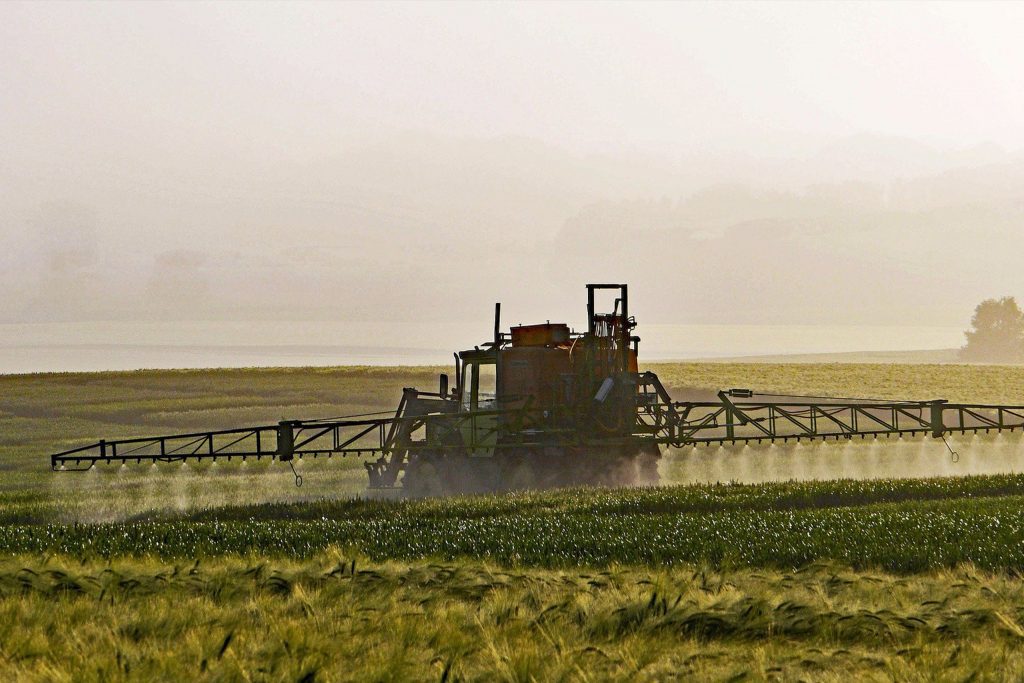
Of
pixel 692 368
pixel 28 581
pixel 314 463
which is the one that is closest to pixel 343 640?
pixel 28 581

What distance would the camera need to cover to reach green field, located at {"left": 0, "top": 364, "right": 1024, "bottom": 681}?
8.17 metres

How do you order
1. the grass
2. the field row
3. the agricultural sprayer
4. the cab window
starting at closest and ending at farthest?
1. the grass
2. the field row
3. the agricultural sprayer
4. the cab window

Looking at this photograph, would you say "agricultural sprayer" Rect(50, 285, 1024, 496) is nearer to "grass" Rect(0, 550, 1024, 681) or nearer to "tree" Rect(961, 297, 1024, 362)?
"grass" Rect(0, 550, 1024, 681)

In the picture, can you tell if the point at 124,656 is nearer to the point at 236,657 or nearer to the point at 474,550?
the point at 236,657

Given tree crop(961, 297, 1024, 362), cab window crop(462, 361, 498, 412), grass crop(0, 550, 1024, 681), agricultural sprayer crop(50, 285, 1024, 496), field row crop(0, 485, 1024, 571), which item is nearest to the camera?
grass crop(0, 550, 1024, 681)

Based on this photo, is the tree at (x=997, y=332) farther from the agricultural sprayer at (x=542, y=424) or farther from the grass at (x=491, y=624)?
the grass at (x=491, y=624)

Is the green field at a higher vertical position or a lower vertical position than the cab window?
lower

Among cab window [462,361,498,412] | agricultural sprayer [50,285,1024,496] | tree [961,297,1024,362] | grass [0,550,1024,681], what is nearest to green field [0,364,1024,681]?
grass [0,550,1024,681]

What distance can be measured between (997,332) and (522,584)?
133557mm

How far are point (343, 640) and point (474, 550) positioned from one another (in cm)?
638

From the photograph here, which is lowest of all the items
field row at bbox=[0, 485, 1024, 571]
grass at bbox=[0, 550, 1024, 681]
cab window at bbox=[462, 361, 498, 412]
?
field row at bbox=[0, 485, 1024, 571]

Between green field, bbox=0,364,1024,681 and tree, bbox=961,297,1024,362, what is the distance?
11459 centimetres

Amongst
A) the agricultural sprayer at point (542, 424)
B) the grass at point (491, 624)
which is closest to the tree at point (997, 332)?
the agricultural sprayer at point (542, 424)

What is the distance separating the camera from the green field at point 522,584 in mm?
8172
